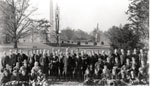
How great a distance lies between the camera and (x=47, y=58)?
6.00m

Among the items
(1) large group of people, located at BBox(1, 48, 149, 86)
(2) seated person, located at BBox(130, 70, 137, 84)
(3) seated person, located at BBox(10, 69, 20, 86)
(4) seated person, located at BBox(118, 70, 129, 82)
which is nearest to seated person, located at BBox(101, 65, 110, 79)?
(1) large group of people, located at BBox(1, 48, 149, 86)

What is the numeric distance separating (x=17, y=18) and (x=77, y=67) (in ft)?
5.62

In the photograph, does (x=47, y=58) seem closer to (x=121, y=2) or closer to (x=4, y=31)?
(x=4, y=31)

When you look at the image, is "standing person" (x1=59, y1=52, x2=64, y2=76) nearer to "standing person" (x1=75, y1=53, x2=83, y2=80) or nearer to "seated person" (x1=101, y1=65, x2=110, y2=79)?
"standing person" (x1=75, y1=53, x2=83, y2=80)

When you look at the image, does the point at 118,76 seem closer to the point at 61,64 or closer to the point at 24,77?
the point at 61,64

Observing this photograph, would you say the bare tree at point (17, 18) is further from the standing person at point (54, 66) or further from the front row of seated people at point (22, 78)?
the front row of seated people at point (22, 78)

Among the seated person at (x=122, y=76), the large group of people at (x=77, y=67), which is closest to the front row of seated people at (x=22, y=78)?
the large group of people at (x=77, y=67)

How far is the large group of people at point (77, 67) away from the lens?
501 cm

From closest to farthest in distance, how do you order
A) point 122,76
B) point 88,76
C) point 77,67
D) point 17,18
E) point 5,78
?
point 5,78 → point 122,76 → point 88,76 → point 77,67 → point 17,18

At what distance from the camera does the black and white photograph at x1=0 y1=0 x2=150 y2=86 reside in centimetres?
523

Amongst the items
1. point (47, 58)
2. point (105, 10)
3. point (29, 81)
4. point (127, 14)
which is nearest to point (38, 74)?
point (29, 81)

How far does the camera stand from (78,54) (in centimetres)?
613

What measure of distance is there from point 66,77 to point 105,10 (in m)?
1.64

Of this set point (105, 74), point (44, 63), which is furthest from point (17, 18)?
point (105, 74)
